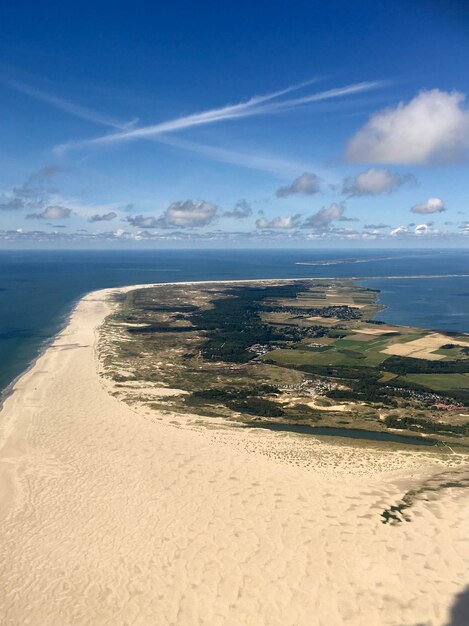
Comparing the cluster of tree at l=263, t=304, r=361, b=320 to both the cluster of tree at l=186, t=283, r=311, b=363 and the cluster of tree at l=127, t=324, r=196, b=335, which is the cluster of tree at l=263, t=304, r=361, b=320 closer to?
the cluster of tree at l=186, t=283, r=311, b=363

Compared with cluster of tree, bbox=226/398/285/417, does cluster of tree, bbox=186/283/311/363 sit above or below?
above

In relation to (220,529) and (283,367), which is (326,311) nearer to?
(283,367)

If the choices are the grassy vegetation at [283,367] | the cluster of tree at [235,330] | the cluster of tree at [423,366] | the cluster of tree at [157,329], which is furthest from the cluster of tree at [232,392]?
the cluster of tree at [157,329]

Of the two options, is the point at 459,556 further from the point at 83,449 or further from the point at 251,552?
the point at 83,449

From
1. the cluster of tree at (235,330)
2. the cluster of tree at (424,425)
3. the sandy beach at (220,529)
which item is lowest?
the cluster of tree at (424,425)

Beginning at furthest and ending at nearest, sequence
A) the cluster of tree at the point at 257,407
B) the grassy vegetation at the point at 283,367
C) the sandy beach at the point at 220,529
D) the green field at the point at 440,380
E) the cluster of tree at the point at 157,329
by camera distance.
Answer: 1. the cluster of tree at the point at 157,329
2. the green field at the point at 440,380
3. the grassy vegetation at the point at 283,367
4. the cluster of tree at the point at 257,407
5. the sandy beach at the point at 220,529

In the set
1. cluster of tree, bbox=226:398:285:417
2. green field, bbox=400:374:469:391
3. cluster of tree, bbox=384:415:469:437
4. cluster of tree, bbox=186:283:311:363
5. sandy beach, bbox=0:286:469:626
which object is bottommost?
cluster of tree, bbox=384:415:469:437

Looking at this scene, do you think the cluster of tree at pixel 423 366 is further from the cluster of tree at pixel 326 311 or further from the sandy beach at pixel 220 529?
the cluster of tree at pixel 326 311

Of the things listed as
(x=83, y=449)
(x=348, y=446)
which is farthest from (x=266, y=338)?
(x=83, y=449)

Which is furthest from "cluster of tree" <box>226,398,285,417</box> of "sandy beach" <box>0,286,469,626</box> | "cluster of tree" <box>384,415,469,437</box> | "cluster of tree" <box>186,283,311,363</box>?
"cluster of tree" <box>186,283,311,363</box>
